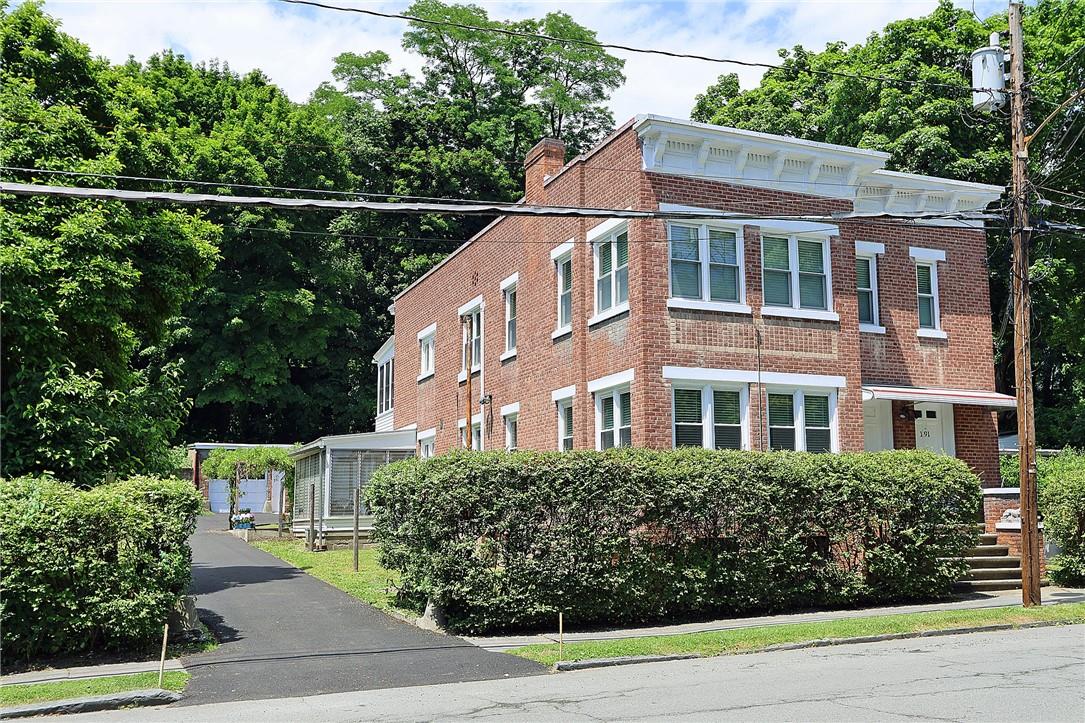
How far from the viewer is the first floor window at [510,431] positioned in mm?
24984

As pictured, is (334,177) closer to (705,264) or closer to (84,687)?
(705,264)

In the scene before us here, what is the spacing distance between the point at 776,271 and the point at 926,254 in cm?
494

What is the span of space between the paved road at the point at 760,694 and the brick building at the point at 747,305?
7523 millimetres

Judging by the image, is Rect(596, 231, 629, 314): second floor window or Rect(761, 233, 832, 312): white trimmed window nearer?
→ Rect(596, 231, 629, 314): second floor window

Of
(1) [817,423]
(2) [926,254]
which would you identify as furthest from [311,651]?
(2) [926,254]

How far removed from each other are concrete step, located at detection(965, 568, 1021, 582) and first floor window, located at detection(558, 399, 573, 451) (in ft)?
27.5

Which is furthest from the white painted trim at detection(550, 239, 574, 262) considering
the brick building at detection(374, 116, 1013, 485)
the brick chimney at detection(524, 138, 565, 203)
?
the brick chimney at detection(524, 138, 565, 203)

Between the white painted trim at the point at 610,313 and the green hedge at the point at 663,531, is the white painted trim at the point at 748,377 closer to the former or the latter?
the white painted trim at the point at 610,313

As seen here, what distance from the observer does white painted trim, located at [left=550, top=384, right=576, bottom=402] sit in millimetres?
20875

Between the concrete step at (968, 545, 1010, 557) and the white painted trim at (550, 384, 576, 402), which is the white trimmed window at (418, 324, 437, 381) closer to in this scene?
the white painted trim at (550, 384, 576, 402)

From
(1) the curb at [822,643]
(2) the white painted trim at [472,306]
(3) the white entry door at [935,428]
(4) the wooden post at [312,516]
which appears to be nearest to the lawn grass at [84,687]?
(1) the curb at [822,643]

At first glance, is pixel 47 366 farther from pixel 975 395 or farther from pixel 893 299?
pixel 975 395

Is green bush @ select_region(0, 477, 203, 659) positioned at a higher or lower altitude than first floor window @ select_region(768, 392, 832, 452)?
lower

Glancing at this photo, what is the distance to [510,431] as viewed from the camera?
25.1m
